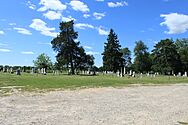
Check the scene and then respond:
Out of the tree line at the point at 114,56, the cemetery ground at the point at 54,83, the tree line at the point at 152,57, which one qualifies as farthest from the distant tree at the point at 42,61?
the cemetery ground at the point at 54,83

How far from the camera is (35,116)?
495 inches

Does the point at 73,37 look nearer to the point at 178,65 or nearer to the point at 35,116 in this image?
the point at 178,65

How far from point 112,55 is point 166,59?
68.0ft

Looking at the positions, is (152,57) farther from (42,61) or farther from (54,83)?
(54,83)

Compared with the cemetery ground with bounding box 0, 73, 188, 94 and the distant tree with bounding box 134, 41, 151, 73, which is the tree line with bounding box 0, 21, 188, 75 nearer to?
the distant tree with bounding box 134, 41, 151, 73

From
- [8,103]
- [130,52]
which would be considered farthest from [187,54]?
[8,103]

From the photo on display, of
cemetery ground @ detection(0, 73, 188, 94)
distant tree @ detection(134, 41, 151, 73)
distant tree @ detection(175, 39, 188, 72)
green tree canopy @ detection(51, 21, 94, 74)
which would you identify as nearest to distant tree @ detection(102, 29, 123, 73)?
green tree canopy @ detection(51, 21, 94, 74)

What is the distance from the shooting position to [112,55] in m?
109

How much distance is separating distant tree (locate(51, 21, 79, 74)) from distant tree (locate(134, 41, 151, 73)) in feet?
141

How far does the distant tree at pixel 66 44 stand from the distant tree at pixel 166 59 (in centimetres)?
3734

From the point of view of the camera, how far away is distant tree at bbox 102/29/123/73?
108 metres

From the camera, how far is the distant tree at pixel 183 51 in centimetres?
12616

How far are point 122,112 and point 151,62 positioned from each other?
117030mm

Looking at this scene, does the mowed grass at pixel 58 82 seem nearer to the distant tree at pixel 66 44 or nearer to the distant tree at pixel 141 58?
the distant tree at pixel 66 44
